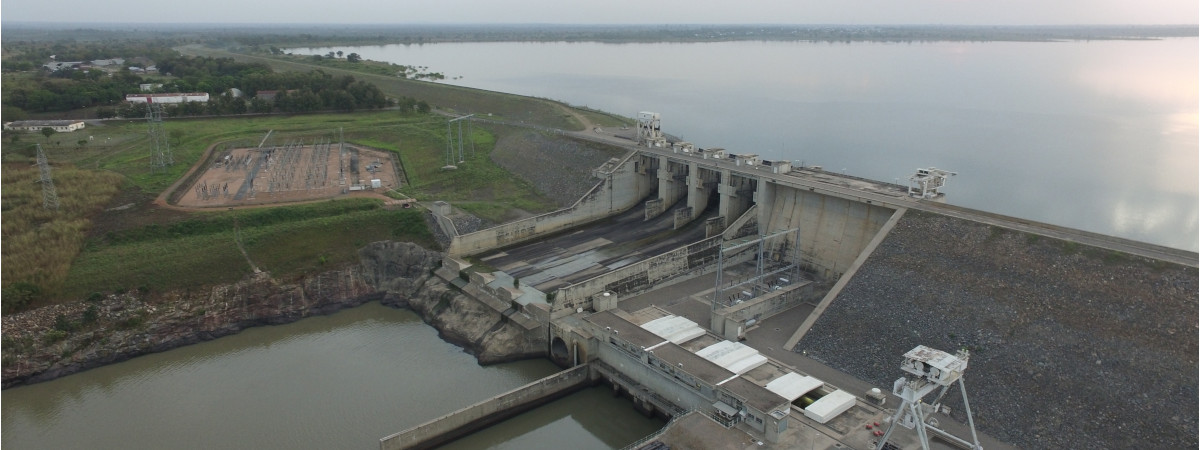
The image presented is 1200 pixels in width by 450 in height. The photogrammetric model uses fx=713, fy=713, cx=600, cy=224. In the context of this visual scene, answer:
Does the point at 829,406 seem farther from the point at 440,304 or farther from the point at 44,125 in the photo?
the point at 44,125

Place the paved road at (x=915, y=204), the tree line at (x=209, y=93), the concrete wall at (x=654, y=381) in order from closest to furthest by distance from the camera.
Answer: the concrete wall at (x=654, y=381), the paved road at (x=915, y=204), the tree line at (x=209, y=93)

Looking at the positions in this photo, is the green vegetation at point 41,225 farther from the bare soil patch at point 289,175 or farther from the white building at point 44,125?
the white building at point 44,125

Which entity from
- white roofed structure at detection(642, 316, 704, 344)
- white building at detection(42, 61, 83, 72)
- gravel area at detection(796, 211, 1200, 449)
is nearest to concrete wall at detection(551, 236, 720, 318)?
white roofed structure at detection(642, 316, 704, 344)

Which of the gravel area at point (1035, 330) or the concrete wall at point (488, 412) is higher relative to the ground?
the gravel area at point (1035, 330)

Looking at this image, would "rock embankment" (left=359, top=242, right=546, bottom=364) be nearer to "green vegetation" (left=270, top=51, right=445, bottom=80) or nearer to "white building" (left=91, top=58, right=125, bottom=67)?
"green vegetation" (left=270, top=51, right=445, bottom=80)

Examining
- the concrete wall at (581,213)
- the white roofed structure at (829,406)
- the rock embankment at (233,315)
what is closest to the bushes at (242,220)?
the rock embankment at (233,315)

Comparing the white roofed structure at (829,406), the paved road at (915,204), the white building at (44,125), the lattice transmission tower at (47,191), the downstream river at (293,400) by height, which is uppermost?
the paved road at (915,204)
